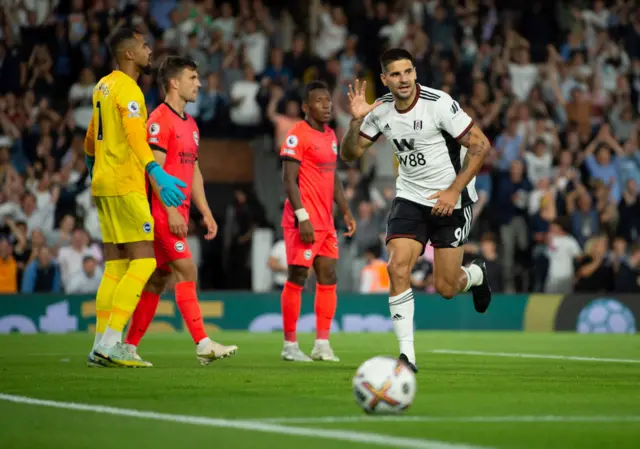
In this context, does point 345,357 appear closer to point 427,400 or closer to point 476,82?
point 427,400

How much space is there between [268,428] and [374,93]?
55.6 feet

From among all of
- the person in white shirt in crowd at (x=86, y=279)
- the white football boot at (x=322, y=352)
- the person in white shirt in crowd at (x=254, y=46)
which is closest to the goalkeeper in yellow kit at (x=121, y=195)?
the white football boot at (x=322, y=352)

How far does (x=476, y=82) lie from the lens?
74.5 ft

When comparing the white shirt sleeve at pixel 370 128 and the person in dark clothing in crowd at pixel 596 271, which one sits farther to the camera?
the person in dark clothing in crowd at pixel 596 271

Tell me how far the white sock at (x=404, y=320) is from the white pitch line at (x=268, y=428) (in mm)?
3048

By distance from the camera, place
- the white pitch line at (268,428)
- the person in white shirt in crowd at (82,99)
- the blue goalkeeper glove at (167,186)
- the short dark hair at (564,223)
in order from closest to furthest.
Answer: the white pitch line at (268,428), the blue goalkeeper glove at (167,186), the short dark hair at (564,223), the person in white shirt in crowd at (82,99)

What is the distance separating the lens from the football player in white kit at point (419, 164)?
958cm

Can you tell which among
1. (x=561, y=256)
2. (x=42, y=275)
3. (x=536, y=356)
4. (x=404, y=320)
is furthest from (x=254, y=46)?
(x=404, y=320)

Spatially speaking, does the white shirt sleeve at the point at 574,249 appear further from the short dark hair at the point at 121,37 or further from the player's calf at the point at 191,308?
the short dark hair at the point at 121,37

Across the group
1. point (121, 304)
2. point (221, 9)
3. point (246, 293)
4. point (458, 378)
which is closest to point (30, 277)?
point (246, 293)

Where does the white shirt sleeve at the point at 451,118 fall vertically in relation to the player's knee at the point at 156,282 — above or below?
above

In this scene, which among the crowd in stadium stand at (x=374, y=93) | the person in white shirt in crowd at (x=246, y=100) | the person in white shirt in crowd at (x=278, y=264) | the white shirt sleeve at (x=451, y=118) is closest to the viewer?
the white shirt sleeve at (x=451, y=118)

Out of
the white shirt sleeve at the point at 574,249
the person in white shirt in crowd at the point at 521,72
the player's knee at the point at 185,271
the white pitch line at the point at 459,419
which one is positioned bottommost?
the white pitch line at the point at 459,419

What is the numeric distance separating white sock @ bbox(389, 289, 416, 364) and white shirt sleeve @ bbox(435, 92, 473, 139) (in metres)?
1.29
